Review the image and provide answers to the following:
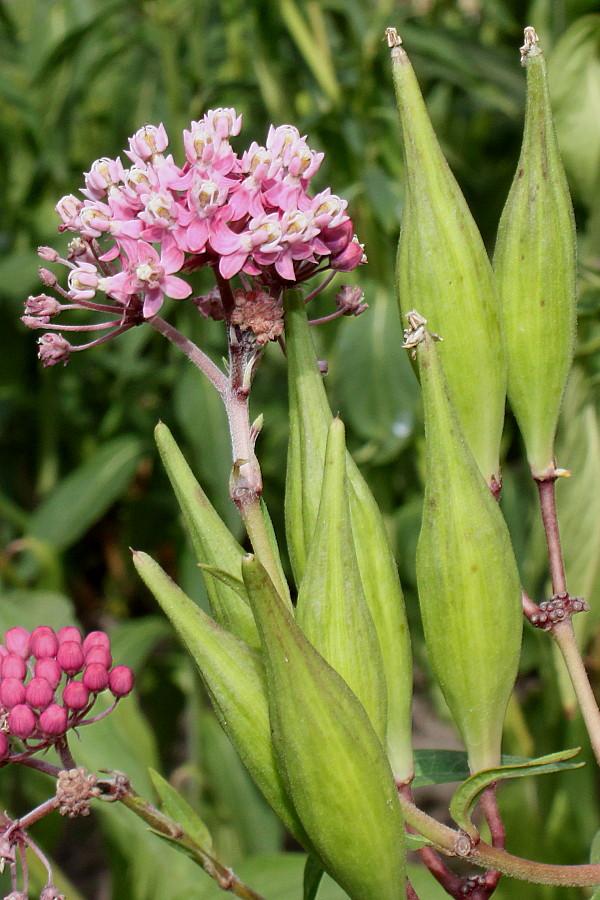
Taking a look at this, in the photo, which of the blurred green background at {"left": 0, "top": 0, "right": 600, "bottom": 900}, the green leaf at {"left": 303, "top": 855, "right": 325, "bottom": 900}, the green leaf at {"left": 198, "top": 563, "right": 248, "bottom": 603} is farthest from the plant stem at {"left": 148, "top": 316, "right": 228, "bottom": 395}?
the blurred green background at {"left": 0, "top": 0, "right": 600, "bottom": 900}

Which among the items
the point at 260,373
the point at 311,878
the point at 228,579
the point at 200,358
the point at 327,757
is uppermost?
the point at 260,373

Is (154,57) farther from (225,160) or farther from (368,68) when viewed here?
(225,160)

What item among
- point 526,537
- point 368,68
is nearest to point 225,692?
point 526,537

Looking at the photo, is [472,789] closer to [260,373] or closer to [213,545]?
[213,545]

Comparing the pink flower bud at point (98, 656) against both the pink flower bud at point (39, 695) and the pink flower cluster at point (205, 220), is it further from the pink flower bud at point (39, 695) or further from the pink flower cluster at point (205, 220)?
the pink flower cluster at point (205, 220)

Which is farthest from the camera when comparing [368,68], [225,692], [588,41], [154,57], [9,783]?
[154,57]

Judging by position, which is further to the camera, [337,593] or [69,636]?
[69,636]

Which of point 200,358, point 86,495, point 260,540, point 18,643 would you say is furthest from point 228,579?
point 86,495
